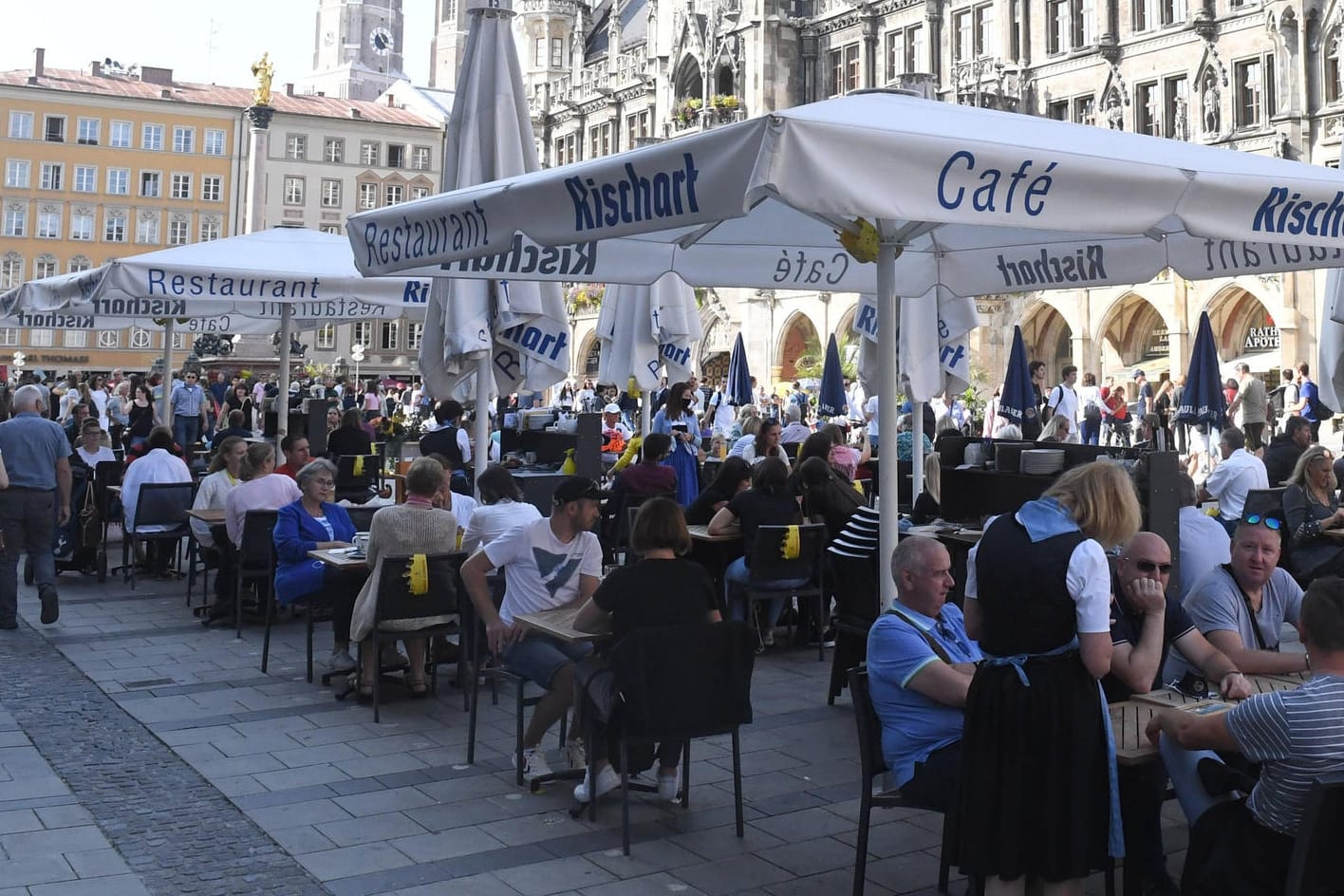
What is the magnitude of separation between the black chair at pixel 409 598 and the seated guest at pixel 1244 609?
12.5ft

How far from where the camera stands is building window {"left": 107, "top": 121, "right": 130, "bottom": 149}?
72.9 m

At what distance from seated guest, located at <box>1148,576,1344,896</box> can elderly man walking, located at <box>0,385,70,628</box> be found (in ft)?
27.2

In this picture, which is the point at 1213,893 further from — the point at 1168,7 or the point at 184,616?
the point at 1168,7

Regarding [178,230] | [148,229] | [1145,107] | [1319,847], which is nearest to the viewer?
[1319,847]

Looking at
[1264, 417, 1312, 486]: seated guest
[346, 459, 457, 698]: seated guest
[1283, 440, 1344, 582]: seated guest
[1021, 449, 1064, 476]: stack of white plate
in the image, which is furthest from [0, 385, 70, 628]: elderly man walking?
[1264, 417, 1312, 486]: seated guest

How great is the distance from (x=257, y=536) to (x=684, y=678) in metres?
4.65

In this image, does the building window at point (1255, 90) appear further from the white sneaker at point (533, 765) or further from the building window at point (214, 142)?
the building window at point (214, 142)

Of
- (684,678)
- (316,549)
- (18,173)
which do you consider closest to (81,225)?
(18,173)

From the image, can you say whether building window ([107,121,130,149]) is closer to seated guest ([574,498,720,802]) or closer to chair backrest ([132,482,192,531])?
chair backrest ([132,482,192,531])

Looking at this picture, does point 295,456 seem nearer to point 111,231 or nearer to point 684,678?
point 684,678

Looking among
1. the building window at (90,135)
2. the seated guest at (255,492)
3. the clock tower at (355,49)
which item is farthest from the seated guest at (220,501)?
the clock tower at (355,49)

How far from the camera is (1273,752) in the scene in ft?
11.1

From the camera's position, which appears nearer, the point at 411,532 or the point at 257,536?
the point at 411,532

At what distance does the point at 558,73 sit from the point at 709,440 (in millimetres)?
48997
